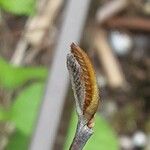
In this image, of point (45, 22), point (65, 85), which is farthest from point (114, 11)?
point (65, 85)

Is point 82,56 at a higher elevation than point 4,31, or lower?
higher

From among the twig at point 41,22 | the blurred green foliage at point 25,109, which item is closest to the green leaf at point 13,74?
the blurred green foliage at point 25,109

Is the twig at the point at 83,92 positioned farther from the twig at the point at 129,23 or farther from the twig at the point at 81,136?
the twig at the point at 129,23

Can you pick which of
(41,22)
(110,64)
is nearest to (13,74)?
(41,22)

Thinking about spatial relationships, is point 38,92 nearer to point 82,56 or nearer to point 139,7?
point 82,56

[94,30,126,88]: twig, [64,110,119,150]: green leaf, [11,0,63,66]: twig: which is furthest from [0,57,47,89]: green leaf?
[94,30,126,88]: twig

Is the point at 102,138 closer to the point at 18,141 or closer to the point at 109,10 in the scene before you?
the point at 18,141
